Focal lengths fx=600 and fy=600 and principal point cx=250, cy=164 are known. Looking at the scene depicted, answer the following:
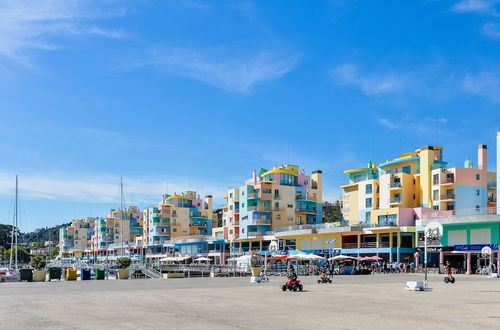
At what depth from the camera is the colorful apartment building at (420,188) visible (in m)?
78.6

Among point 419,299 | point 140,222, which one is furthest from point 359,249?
point 140,222

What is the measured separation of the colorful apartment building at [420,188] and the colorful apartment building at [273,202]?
15.5m

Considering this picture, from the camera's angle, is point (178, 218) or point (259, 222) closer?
point (259, 222)

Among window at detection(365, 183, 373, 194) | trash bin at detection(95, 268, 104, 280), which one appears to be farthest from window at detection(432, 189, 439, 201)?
trash bin at detection(95, 268, 104, 280)

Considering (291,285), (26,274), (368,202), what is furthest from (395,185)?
(291,285)

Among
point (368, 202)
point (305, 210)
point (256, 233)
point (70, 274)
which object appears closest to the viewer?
point (70, 274)

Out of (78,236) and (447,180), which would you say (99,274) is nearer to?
(447,180)

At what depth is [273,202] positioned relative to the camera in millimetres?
103188

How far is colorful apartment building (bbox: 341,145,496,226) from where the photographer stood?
7856cm

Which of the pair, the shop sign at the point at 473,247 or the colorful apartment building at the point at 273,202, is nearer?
the shop sign at the point at 473,247

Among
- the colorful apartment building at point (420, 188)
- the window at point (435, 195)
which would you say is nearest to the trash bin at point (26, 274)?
the colorful apartment building at point (420, 188)

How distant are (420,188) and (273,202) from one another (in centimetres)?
2852

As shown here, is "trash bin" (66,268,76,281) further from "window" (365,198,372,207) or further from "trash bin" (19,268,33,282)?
"window" (365,198,372,207)

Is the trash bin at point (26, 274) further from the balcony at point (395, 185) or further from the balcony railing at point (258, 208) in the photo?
the balcony railing at point (258, 208)
